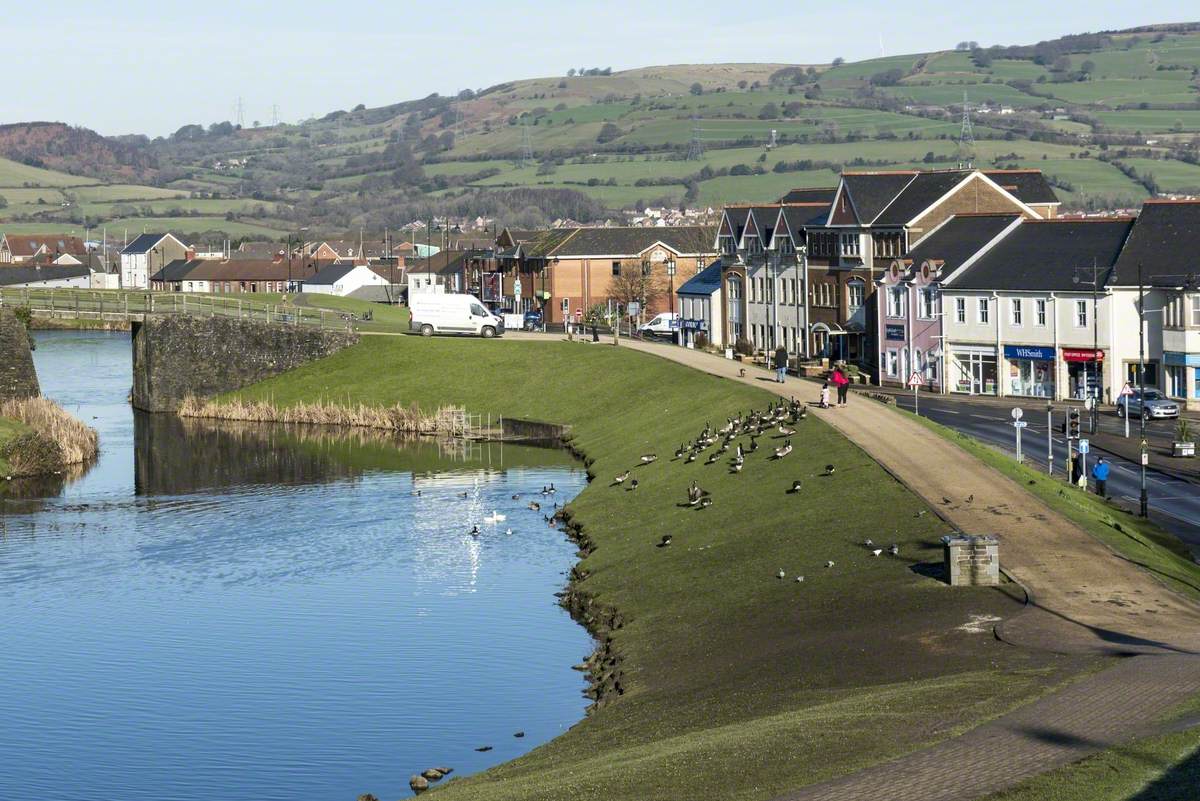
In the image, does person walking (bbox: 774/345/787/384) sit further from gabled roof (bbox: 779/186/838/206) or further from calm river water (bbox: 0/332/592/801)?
gabled roof (bbox: 779/186/838/206)

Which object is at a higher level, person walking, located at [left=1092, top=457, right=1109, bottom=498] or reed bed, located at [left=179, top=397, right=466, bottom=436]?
reed bed, located at [left=179, top=397, right=466, bottom=436]

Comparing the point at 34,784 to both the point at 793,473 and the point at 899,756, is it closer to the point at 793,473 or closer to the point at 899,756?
the point at 899,756

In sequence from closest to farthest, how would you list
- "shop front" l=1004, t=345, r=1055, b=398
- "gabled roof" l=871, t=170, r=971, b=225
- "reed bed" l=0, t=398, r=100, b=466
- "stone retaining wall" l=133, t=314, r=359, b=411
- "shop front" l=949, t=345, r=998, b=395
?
"reed bed" l=0, t=398, r=100, b=466
"shop front" l=1004, t=345, r=1055, b=398
"shop front" l=949, t=345, r=998, b=395
"gabled roof" l=871, t=170, r=971, b=225
"stone retaining wall" l=133, t=314, r=359, b=411

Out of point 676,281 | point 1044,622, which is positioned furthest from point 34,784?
point 676,281

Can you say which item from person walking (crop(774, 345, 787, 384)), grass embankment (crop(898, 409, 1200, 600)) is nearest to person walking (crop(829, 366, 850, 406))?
grass embankment (crop(898, 409, 1200, 600))

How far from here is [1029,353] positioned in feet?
322

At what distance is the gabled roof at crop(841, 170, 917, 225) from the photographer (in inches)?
4491

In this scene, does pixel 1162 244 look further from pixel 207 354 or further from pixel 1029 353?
pixel 207 354

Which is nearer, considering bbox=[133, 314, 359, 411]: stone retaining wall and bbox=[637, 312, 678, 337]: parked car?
bbox=[133, 314, 359, 411]: stone retaining wall

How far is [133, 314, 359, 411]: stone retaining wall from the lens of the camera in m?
112

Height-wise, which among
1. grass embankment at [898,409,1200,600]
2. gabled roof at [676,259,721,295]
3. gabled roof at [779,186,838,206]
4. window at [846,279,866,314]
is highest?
gabled roof at [779,186,838,206]

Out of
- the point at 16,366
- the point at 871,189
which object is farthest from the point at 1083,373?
the point at 16,366

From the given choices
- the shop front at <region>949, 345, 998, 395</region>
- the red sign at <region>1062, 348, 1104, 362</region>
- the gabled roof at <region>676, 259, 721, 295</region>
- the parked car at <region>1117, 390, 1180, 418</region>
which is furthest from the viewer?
the gabled roof at <region>676, 259, 721, 295</region>

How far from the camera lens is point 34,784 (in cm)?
3578
